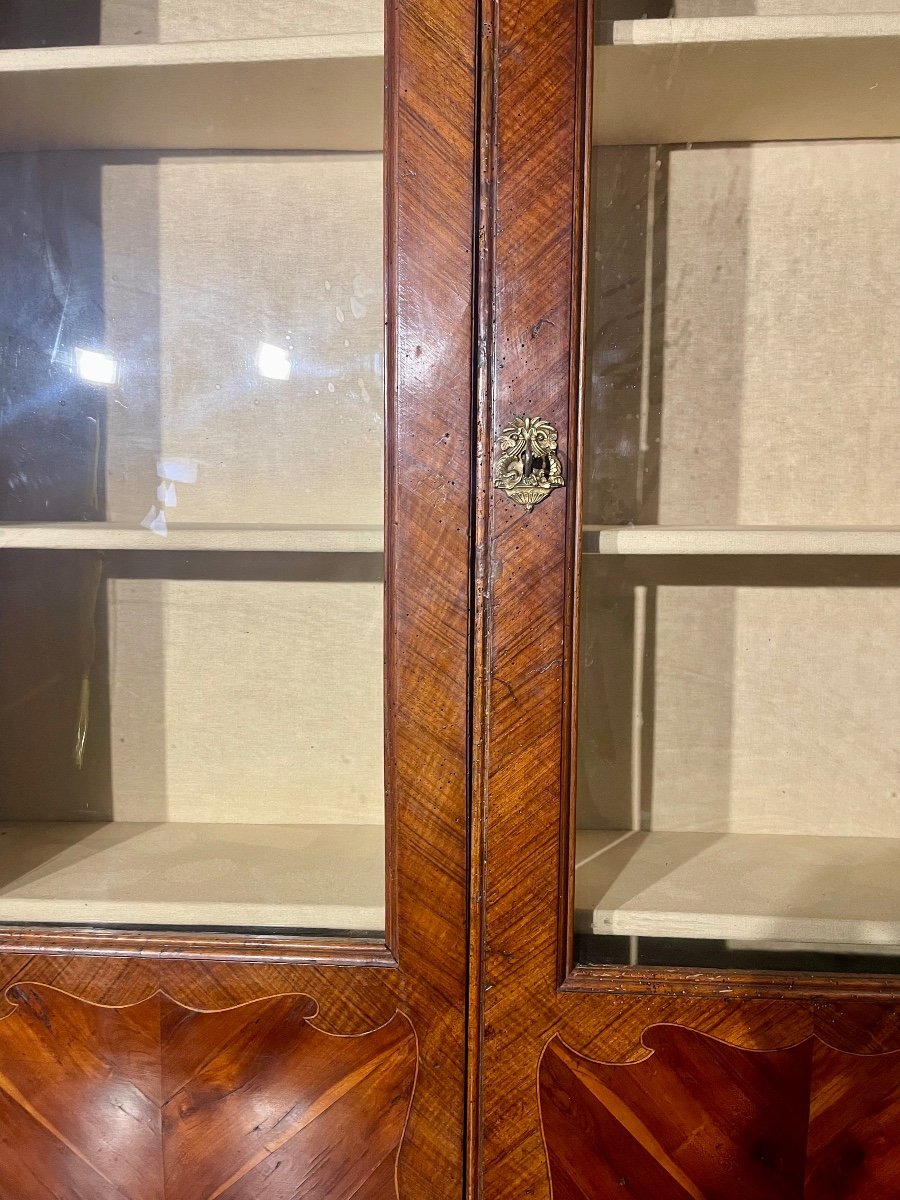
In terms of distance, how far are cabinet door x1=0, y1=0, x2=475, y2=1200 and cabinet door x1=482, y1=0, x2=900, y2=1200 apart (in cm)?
7

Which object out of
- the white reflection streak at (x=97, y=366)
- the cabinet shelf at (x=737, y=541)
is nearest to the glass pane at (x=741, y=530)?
the cabinet shelf at (x=737, y=541)

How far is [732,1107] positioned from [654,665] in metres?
0.37

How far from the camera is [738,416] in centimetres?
79

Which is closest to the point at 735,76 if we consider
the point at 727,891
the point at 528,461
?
the point at 528,461

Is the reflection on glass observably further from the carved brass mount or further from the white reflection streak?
the white reflection streak

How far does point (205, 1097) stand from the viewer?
743mm

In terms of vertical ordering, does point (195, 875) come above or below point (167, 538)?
below

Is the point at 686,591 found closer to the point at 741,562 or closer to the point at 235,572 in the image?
the point at 741,562

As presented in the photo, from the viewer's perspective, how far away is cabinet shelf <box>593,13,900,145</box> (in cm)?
69

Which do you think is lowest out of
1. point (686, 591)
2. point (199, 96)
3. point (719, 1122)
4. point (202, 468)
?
point (719, 1122)

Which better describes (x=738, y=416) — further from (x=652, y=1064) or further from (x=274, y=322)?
(x=652, y=1064)

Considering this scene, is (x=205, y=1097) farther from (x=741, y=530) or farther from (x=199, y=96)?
(x=199, y=96)

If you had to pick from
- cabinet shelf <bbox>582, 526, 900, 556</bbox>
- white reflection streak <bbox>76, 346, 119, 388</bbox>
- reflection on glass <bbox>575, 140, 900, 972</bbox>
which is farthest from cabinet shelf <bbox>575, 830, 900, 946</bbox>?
white reflection streak <bbox>76, 346, 119, 388</bbox>

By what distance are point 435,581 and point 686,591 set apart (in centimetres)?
23
